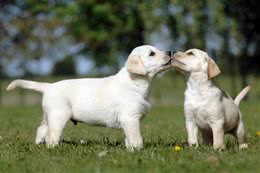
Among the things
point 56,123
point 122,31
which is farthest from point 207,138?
point 122,31

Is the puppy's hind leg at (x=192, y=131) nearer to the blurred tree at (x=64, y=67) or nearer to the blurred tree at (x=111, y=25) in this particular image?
the blurred tree at (x=111, y=25)

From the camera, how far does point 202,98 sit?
877 centimetres

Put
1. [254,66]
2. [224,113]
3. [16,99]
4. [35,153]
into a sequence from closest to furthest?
[35,153] < [224,113] < [254,66] < [16,99]

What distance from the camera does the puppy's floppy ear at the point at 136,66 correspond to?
864cm

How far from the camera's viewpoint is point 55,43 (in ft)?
162

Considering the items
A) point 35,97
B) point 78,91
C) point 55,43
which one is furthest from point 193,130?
point 55,43

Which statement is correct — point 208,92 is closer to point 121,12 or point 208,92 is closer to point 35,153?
point 35,153

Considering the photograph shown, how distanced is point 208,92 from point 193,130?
1.87 feet

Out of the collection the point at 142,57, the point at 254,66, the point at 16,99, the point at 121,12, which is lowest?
the point at 16,99

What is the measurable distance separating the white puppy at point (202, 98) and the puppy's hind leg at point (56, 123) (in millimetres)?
1653

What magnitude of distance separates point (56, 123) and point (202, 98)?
203 centimetres

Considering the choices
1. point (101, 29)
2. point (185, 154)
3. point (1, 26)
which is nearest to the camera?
point (185, 154)

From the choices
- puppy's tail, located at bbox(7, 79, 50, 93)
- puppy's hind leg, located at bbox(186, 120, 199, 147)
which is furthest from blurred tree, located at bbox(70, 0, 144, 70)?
puppy's hind leg, located at bbox(186, 120, 199, 147)

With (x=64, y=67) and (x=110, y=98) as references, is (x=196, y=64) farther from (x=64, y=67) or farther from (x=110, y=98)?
(x=64, y=67)
